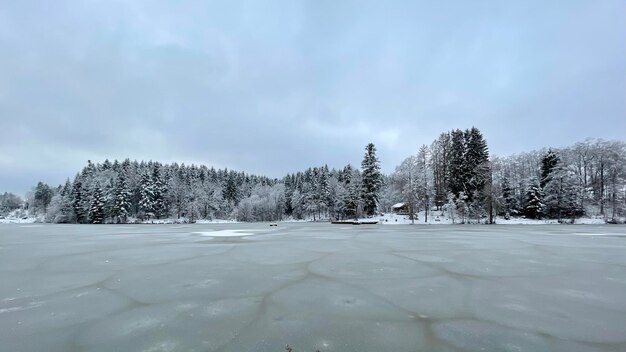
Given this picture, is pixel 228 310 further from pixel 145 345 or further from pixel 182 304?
pixel 145 345

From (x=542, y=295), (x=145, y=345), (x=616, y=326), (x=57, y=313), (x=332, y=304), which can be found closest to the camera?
(x=145, y=345)

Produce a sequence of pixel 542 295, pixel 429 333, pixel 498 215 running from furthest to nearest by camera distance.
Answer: pixel 498 215
pixel 542 295
pixel 429 333

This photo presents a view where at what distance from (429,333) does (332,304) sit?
1.57 meters

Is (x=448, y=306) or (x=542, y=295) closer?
(x=448, y=306)

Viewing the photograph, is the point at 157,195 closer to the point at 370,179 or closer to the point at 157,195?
the point at 157,195

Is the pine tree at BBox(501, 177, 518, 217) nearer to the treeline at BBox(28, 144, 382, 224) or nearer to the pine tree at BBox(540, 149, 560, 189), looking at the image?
the pine tree at BBox(540, 149, 560, 189)

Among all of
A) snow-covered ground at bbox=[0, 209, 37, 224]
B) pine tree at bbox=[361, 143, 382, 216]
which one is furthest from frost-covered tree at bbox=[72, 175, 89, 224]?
pine tree at bbox=[361, 143, 382, 216]

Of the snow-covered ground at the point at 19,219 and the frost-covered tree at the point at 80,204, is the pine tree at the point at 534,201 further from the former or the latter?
the snow-covered ground at the point at 19,219

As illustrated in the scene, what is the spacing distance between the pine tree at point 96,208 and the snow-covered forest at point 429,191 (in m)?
0.16

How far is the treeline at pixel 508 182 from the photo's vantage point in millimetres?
39344

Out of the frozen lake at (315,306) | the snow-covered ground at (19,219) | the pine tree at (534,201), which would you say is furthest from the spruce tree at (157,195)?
the pine tree at (534,201)

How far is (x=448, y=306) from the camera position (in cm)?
461

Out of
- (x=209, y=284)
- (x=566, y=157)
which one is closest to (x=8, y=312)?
(x=209, y=284)

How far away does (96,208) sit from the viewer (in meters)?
54.5
